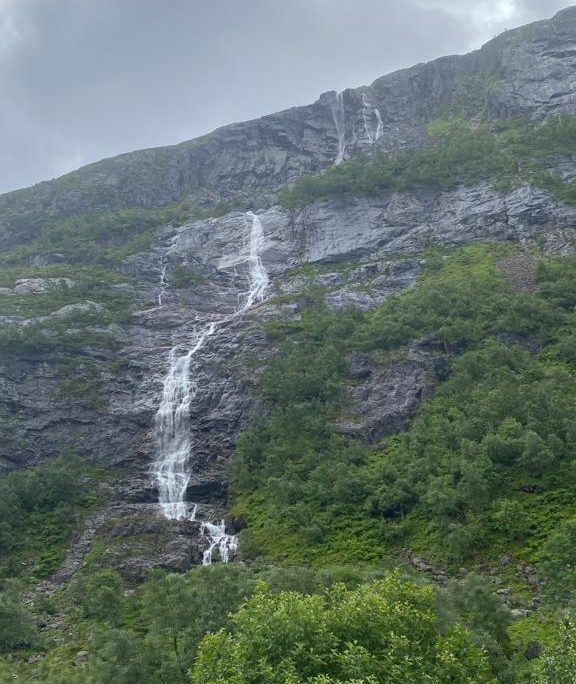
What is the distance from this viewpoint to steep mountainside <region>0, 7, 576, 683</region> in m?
43.1

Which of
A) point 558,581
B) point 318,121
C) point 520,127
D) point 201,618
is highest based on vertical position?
point 318,121

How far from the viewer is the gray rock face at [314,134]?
391 feet

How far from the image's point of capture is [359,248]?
91.6m

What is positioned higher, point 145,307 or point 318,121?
point 318,121

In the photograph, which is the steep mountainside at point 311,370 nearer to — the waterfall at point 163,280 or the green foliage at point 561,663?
the waterfall at point 163,280

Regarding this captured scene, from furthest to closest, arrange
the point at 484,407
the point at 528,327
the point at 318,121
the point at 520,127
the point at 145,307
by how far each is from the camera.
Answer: the point at 318,121
the point at 520,127
the point at 145,307
the point at 528,327
the point at 484,407

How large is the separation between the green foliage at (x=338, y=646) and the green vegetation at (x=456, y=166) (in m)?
79.0

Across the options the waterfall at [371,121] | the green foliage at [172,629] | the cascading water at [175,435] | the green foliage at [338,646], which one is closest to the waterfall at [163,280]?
the cascading water at [175,435]

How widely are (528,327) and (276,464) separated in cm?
2591

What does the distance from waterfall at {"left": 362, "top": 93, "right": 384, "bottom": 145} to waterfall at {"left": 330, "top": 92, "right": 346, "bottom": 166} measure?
4.18 m

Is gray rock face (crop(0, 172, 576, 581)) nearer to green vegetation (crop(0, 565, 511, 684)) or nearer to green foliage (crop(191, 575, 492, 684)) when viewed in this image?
green vegetation (crop(0, 565, 511, 684))

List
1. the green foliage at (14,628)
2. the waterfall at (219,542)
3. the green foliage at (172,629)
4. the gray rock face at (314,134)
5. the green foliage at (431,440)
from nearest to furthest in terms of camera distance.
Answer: the green foliage at (172,629) < the green foliage at (14,628) < the green foliage at (431,440) < the waterfall at (219,542) < the gray rock face at (314,134)

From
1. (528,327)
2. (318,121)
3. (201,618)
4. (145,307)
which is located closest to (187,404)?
(145,307)

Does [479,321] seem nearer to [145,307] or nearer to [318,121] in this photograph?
[145,307]
